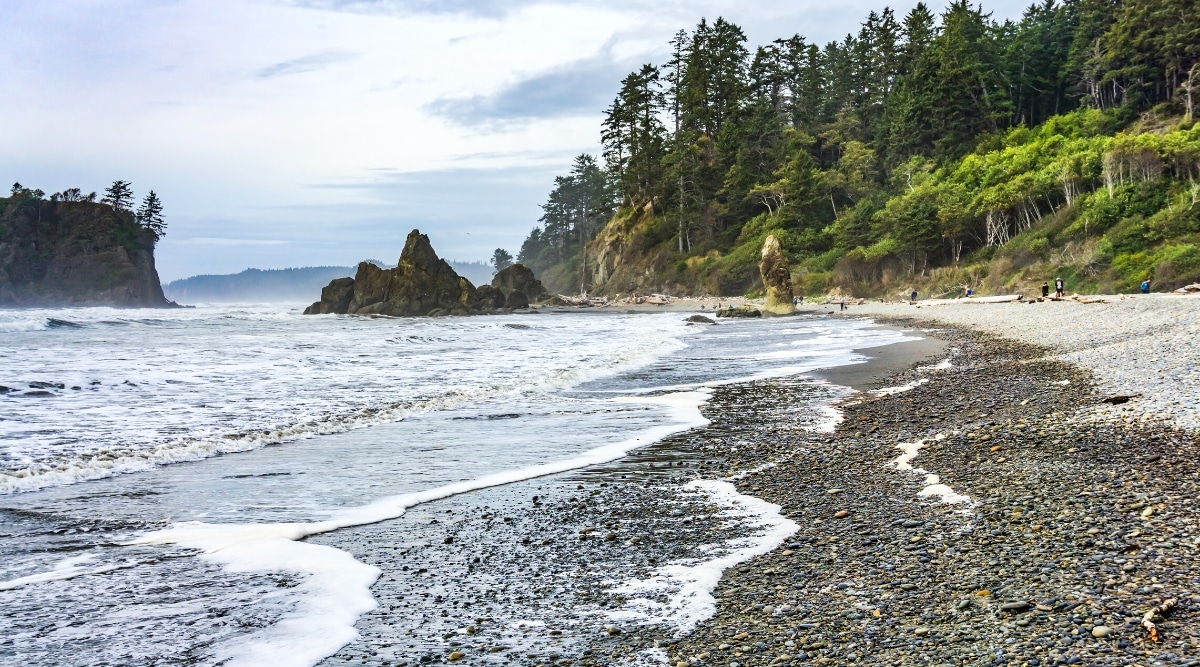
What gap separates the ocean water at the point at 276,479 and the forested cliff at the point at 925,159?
27.7 metres

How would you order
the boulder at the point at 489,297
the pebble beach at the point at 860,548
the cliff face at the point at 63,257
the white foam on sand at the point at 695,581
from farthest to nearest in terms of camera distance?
the cliff face at the point at 63,257 → the boulder at the point at 489,297 → the white foam on sand at the point at 695,581 → the pebble beach at the point at 860,548

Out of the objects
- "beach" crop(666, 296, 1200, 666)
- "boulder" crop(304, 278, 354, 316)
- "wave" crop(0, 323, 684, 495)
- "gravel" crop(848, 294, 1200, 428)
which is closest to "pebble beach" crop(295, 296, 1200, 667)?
"beach" crop(666, 296, 1200, 666)

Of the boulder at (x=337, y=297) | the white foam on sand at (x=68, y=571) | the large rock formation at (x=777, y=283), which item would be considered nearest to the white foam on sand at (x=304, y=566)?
the white foam on sand at (x=68, y=571)

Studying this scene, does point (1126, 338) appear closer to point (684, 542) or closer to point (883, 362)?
point (883, 362)

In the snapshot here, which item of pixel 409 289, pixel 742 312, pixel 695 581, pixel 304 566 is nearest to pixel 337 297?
pixel 409 289

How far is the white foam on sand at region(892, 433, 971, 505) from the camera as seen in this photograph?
6.32 metres

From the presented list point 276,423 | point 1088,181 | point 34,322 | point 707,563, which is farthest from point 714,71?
point 707,563

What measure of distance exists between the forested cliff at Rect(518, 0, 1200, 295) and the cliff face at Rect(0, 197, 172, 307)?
66200 millimetres

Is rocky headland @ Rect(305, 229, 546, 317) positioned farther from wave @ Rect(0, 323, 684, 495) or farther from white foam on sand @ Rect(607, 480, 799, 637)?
white foam on sand @ Rect(607, 480, 799, 637)

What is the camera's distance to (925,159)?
61.5m

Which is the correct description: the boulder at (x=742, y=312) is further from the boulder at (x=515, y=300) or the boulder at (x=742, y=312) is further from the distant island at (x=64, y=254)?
the distant island at (x=64, y=254)

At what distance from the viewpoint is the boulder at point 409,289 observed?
67.9 metres

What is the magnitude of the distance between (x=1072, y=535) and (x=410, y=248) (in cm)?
6680

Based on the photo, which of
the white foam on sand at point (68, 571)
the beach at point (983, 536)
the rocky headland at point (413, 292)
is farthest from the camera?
the rocky headland at point (413, 292)
